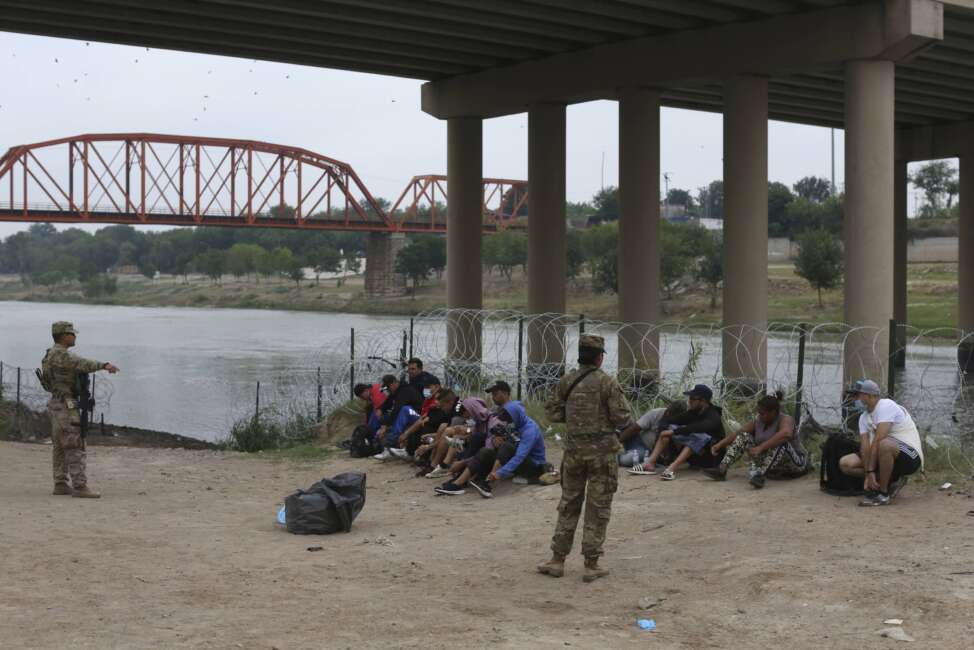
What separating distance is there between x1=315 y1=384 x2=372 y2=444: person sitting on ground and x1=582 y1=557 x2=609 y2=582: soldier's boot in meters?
10.1

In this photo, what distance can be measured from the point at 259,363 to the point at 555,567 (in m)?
43.2

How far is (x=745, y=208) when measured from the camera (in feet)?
83.6

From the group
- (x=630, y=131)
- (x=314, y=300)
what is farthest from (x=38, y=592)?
(x=314, y=300)

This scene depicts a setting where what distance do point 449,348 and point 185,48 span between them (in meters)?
Answer: 9.16

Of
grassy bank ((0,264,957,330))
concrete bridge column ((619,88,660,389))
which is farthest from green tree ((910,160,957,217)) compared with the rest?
concrete bridge column ((619,88,660,389))

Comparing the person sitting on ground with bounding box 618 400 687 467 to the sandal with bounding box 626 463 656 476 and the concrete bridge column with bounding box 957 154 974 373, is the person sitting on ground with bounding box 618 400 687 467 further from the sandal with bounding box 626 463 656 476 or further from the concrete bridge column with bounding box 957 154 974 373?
the concrete bridge column with bounding box 957 154 974 373

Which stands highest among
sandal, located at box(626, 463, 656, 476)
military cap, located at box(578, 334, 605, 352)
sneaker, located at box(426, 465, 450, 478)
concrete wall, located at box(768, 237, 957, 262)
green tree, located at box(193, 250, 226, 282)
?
green tree, located at box(193, 250, 226, 282)

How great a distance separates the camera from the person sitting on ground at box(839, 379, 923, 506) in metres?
11.3

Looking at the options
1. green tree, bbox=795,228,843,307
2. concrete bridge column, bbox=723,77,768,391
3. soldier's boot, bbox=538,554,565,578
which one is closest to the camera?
soldier's boot, bbox=538,554,565,578

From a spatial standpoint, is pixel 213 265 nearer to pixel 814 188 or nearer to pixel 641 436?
pixel 814 188

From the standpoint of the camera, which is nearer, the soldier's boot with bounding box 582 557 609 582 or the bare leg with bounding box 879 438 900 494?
the soldier's boot with bounding box 582 557 609 582

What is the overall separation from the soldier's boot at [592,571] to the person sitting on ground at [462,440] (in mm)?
4388

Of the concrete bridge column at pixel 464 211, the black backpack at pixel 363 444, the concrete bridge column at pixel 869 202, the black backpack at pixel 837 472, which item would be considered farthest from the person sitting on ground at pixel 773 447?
the concrete bridge column at pixel 464 211

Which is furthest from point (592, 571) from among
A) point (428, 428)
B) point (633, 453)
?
point (428, 428)
